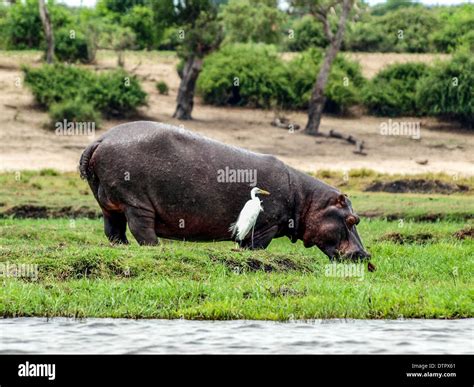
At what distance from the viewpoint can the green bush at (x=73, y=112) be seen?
31.2 metres

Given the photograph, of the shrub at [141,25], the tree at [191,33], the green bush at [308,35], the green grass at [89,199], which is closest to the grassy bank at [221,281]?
the green grass at [89,199]

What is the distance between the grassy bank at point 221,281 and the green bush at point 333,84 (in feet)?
73.4

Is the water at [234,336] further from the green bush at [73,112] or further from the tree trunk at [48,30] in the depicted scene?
the tree trunk at [48,30]

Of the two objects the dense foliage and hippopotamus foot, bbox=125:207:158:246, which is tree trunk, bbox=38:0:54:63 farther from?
hippopotamus foot, bbox=125:207:158:246

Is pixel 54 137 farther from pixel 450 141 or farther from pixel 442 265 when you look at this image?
pixel 442 265

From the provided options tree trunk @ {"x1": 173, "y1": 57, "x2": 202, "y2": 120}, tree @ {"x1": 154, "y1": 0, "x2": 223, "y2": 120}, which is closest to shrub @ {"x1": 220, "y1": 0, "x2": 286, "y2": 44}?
tree @ {"x1": 154, "y1": 0, "x2": 223, "y2": 120}

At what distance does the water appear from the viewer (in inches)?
354

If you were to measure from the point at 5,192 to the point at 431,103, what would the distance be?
1775 centimetres

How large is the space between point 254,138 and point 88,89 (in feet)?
17.4

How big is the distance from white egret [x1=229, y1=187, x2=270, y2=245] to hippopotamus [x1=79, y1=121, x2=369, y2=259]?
0.30 metres

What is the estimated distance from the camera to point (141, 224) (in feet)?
42.2

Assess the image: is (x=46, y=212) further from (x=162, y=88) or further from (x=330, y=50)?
(x=162, y=88)

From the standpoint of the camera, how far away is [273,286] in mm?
10898
